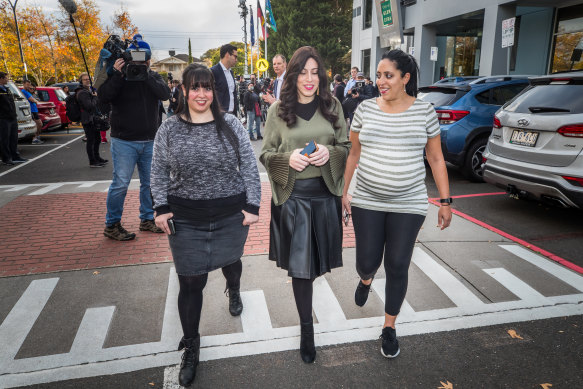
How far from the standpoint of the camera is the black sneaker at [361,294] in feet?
10.8

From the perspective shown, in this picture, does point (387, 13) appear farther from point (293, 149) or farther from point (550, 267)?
point (293, 149)

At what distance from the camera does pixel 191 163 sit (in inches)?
97.7

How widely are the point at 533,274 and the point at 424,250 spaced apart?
3.47 feet

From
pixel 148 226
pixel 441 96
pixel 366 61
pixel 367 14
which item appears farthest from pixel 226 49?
pixel 367 14

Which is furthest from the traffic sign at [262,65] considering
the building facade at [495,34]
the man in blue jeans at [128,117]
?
the man in blue jeans at [128,117]

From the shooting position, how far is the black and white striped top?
2625 millimetres

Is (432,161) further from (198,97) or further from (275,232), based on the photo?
(198,97)

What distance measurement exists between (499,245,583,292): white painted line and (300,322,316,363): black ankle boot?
8.50 feet

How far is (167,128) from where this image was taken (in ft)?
8.29

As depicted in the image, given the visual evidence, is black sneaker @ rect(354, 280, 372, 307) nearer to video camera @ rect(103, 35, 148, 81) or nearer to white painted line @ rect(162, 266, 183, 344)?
white painted line @ rect(162, 266, 183, 344)

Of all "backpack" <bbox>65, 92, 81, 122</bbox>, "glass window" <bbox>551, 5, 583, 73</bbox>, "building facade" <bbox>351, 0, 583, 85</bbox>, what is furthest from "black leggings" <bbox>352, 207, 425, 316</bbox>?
"glass window" <bbox>551, 5, 583, 73</bbox>

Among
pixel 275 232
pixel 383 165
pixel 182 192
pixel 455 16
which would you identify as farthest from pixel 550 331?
pixel 455 16

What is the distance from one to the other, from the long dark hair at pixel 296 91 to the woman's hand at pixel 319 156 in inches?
11.6

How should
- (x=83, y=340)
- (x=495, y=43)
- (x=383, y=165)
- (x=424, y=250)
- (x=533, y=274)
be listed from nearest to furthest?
(x=383, y=165) → (x=83, y=340) → (x=533, y=274) → (x=424, y=250) → (x=495, y=43)
